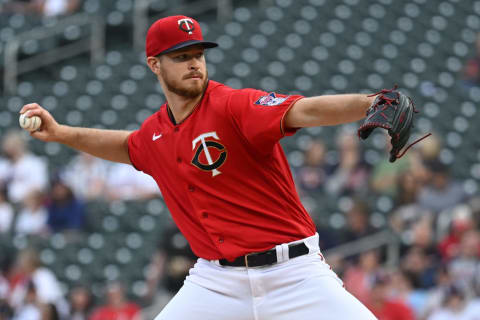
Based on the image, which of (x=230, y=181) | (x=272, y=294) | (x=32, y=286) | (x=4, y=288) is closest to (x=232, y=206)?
(x=230, y=181)

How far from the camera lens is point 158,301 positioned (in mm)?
7688

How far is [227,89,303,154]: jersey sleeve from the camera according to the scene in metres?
3.30

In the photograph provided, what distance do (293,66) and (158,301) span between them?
214 inches

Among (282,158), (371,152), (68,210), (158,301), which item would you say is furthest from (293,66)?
(282,158)

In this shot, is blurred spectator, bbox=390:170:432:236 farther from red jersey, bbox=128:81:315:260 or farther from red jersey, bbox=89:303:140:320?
red jersey, bbox=128:81:315:260

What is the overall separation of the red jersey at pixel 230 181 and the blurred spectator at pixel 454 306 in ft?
11.5

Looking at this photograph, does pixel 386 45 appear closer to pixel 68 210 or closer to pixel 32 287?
pixel 68 210

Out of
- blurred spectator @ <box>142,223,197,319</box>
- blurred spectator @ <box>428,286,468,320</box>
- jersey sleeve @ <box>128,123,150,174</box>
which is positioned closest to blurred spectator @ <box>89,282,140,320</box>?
blurred spectator @ <box>142,223,197,319</box>

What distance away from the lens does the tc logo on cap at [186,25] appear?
144 inches

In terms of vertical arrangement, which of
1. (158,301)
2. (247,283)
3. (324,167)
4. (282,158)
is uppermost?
(282,158)

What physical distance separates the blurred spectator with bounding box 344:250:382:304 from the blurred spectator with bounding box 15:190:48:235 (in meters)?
3.34

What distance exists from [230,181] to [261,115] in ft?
1.20

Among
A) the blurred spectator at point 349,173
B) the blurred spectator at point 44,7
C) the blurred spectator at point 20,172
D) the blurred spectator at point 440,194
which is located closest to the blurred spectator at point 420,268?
the blurred spectator at point 440,194

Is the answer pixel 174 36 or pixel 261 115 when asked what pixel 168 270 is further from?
pixel 261 115
